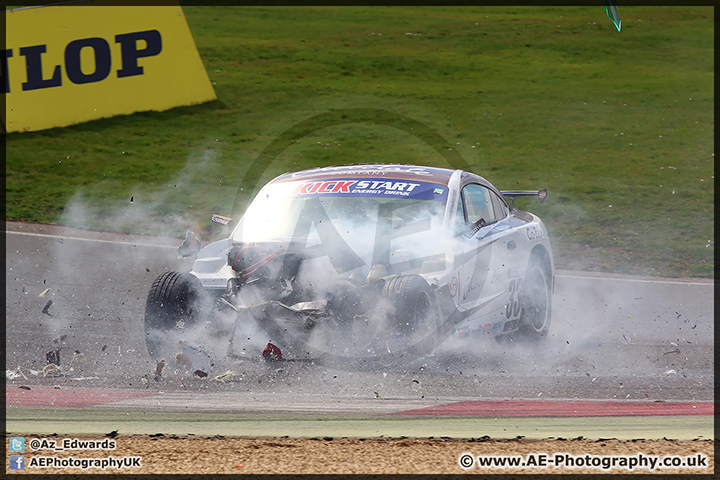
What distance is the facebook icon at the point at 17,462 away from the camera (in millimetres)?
3826

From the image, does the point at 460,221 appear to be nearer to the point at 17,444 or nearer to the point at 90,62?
the point at 17,444

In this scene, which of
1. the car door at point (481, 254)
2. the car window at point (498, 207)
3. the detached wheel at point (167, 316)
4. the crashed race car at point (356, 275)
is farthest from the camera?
the car window at point (498, 207)

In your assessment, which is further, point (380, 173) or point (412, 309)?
point (380, 173)

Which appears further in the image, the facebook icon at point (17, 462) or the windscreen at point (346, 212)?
the windscreen at point (346, 212)

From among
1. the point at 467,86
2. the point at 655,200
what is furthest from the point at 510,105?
the point at 655,200

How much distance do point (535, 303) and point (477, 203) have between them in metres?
1.12

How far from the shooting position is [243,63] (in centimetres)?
2448

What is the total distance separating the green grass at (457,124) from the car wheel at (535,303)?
3747 mm

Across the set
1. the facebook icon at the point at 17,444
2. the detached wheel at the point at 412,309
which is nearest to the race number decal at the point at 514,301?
the detached wheel at the point at 412,309

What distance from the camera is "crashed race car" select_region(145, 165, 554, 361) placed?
5434mm

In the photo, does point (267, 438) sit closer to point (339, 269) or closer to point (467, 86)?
point (339, 269)

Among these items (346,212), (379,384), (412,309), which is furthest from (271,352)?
(346,212)

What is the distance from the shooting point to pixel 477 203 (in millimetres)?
7031

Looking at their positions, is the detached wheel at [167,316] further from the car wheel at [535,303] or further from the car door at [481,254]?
the car wheel at [535,303]
